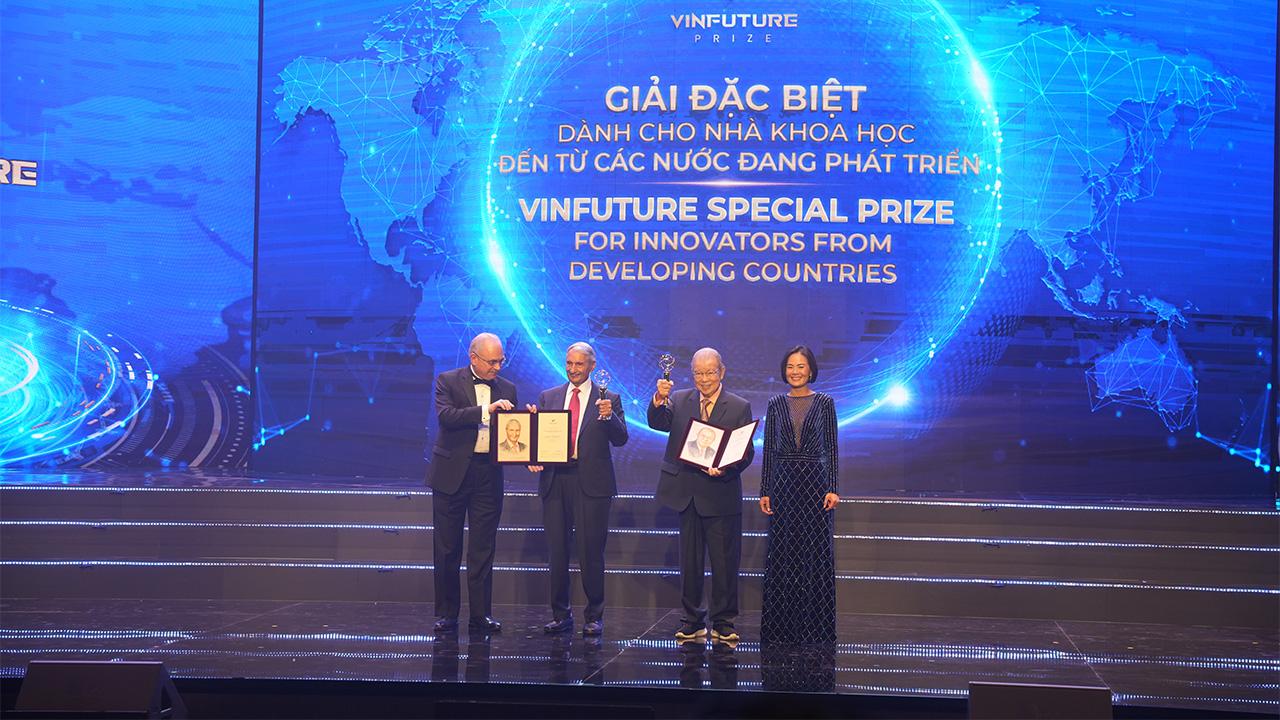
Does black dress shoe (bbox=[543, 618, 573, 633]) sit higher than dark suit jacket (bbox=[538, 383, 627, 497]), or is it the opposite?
dark suit jacket (bbox=[538, 383, 627, 497])

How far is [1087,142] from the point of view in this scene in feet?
26.4

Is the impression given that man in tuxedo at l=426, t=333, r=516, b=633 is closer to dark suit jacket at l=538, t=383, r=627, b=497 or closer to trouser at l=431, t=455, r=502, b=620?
trouser at l=431, t=455, r=502, b=620

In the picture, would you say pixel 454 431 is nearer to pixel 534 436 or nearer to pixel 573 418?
pixel 534 436

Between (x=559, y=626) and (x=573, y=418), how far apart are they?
1.07 metres

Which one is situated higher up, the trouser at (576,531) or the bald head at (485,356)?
the bald head at (485,356)

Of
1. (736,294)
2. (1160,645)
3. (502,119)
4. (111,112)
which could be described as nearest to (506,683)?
(1160,645)

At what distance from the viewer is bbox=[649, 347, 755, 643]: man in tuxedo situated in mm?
5848

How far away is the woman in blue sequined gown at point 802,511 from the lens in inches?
229

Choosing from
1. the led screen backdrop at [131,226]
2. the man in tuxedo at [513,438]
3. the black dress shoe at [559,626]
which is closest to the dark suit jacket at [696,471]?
the man in tuxedo at [513,438]

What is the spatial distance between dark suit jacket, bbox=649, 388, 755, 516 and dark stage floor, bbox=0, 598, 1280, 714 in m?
0.70

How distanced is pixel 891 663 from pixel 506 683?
5.85ft

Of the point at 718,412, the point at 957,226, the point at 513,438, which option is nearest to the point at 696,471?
the point at 718,412

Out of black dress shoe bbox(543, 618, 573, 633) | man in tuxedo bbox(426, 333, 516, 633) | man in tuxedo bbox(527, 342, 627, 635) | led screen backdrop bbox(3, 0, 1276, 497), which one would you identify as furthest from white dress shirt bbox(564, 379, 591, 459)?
led screen backdrop bbox(3, 0, 1276, 497)

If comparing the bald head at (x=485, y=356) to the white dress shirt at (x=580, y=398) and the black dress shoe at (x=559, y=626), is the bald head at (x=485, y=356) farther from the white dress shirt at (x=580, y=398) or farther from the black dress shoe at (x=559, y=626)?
the black dress shoe at (x=559, y=626)
